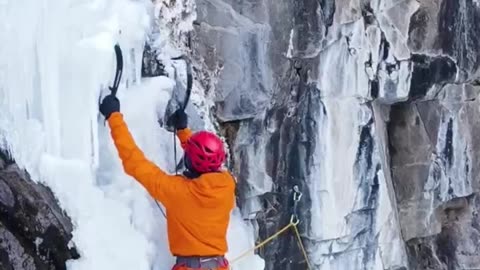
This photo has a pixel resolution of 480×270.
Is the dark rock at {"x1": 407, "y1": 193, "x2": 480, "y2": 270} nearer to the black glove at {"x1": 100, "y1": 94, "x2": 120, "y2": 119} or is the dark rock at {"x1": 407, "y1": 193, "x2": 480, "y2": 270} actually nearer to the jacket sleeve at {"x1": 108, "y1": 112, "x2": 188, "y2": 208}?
the jacket sleeve at {"x1": 108, "y1": 112, "x2": 188, "y2": 208}

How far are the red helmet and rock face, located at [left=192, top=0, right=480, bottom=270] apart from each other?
0.97m

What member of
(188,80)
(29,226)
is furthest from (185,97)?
(29,226)

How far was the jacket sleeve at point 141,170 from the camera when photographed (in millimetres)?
3801

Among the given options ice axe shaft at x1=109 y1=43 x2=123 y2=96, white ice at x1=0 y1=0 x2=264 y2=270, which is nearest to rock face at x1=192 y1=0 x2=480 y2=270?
ice axe shaft at x1=109 y1=43 x2=123 y2=96

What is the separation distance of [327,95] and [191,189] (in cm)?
161

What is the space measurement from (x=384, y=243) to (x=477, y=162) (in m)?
1.02

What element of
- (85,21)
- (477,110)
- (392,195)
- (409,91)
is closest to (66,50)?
(85,21)

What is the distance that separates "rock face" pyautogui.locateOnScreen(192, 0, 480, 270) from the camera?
4.89 meters

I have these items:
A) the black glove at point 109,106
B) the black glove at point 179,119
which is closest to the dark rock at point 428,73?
the black glove at point 179,119

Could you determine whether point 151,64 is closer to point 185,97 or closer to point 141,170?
point 185,97

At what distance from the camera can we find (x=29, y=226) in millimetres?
3926

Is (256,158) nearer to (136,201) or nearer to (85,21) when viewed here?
(136,201)

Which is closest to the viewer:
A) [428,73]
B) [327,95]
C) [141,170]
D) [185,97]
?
[141,170]

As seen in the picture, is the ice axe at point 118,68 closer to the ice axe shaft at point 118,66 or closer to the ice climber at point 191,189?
the ice axe shaft at point 118,66
